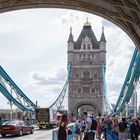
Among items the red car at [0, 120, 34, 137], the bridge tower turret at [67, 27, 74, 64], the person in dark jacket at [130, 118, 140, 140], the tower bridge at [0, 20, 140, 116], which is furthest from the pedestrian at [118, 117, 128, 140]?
the bridge tower turret at [67, 27, 74, 64]

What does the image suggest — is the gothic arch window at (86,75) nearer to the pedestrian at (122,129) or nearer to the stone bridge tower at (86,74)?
the stone bridge tower at (86,74)

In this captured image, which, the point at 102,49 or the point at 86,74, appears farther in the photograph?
the point at 102,49

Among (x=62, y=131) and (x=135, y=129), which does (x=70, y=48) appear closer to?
(x=135, y=129)

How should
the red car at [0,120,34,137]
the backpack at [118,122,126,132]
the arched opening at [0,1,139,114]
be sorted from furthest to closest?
the red car at [0,120,34,137]
the backpack at [118,122,126,132]
the arched opening at [0,1,139,114]

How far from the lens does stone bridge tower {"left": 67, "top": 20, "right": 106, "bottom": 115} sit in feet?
408

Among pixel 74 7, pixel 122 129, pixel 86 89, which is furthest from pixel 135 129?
pixel 86 89

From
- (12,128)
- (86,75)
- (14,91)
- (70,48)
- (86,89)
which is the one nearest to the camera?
(12,128)

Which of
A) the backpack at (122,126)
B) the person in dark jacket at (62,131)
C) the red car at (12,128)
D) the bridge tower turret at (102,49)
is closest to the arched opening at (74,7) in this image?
the person in dark jacket at (62,131)

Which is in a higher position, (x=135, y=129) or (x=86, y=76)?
(x=86, y=76)

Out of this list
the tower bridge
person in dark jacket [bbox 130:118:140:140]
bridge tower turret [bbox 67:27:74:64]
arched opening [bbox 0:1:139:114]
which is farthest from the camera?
bridge tower turret [bbox 67:27:74:64]

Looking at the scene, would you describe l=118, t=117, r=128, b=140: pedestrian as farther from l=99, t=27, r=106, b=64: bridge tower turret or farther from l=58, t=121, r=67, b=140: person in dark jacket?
l=99, t=27, r=106, b=64: bridge tower turret

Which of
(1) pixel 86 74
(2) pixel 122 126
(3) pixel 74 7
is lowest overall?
(2) pixel 122 126

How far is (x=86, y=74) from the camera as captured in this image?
425 feet

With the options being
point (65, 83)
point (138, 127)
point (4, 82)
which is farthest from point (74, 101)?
point (138, 127)
